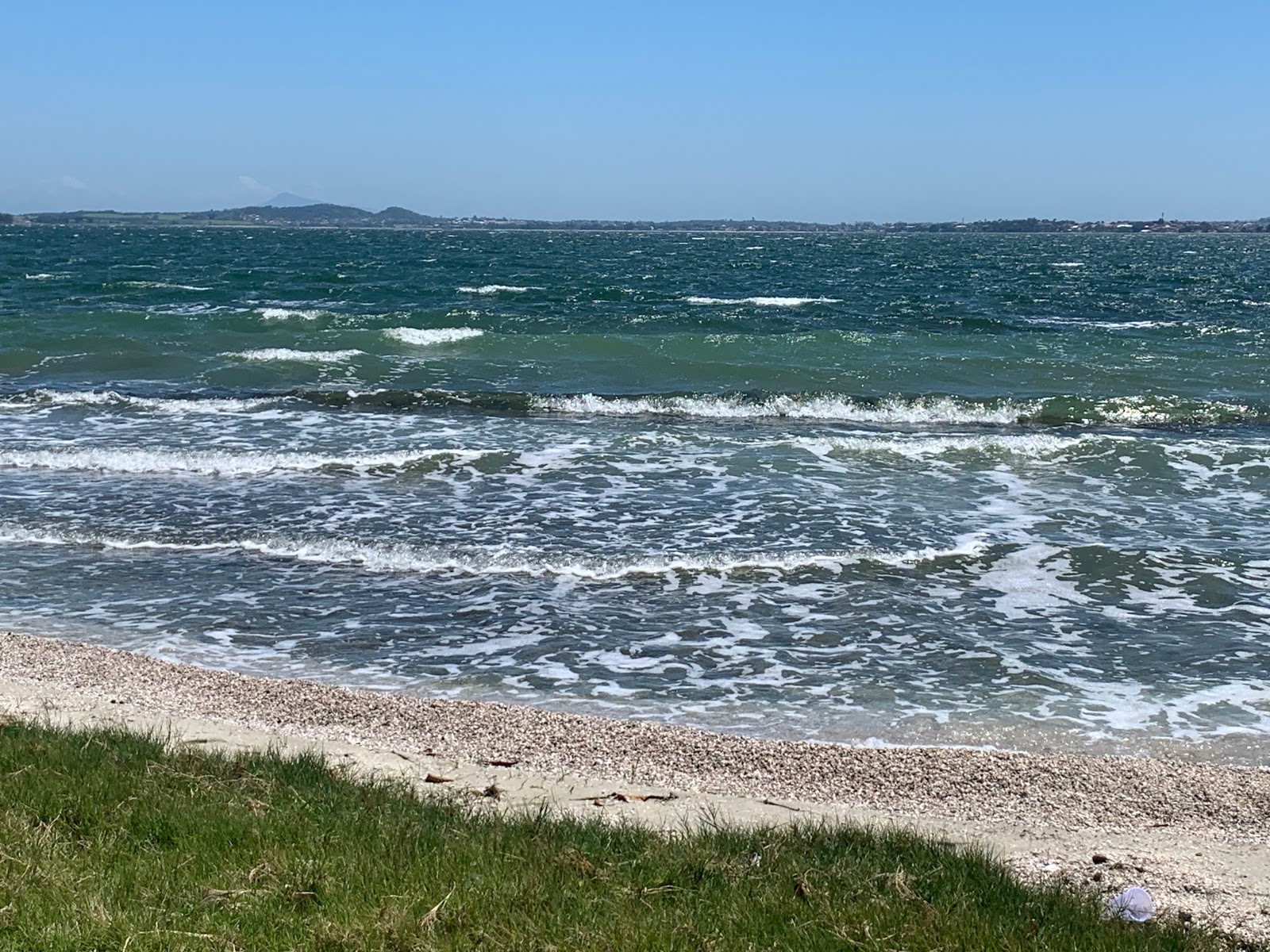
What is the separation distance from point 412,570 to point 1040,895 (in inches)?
312

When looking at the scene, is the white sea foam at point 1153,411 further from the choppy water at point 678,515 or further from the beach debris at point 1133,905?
the beach debris at point 1133,905

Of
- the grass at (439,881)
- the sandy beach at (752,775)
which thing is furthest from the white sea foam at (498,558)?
the grass at (439,881)

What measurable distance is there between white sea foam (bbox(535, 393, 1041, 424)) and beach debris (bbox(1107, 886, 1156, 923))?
17979 millimetres

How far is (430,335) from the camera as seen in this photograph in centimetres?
3347

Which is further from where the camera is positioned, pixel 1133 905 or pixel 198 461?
pixel 198 461

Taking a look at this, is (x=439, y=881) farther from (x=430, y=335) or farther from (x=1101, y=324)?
(x=1101, y=324)

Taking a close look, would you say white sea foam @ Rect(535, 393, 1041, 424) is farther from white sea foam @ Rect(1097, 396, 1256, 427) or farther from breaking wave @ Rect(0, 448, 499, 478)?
breaking wave @ Rect(0, 448, 499, 478)

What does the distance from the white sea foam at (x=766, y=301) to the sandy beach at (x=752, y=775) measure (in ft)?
118

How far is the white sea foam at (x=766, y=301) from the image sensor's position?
43688 mm

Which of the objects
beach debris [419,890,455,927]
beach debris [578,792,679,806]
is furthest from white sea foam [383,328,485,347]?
beach debris [419,890,455,927]

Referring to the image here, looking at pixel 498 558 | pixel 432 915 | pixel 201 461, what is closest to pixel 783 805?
pixel 432 915

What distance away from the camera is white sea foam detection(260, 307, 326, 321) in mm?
36312

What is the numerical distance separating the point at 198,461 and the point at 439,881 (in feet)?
43.6

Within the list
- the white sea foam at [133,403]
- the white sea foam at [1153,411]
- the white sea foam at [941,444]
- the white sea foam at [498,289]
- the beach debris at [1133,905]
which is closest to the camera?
the beach debris at [1133,905]
